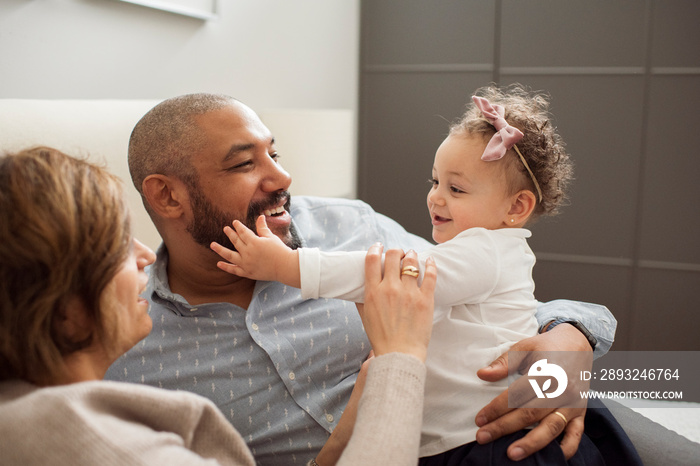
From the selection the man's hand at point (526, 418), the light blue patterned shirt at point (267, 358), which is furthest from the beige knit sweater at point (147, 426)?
the light blue patterned shirt at point (267, 358)

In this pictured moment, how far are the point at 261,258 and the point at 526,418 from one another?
57 centimetres

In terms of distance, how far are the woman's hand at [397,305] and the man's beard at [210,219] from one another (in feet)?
1.54

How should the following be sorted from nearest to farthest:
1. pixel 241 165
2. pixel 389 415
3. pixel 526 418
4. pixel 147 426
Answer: pixel 147 426 < pixel 389 415 < pixel 526 418 < pixel 241 165

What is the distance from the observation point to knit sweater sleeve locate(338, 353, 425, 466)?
86 cm

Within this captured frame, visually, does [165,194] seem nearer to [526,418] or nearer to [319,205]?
[319,205]

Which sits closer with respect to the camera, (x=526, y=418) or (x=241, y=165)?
(x=526, y=418)

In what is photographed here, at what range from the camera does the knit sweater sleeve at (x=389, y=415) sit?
86cm

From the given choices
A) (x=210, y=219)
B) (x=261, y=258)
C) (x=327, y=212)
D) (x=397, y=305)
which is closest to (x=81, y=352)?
(x=261, y=258)

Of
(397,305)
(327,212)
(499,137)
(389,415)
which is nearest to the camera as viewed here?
(389,415)

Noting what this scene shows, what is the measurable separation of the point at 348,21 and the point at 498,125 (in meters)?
2.37

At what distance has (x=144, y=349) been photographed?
4.62 feet

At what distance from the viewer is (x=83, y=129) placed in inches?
58.7

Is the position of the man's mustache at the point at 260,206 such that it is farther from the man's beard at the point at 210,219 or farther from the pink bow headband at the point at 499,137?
the pink bow headband at the point at 499,137

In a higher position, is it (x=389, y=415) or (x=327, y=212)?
(x=327, y=212)
